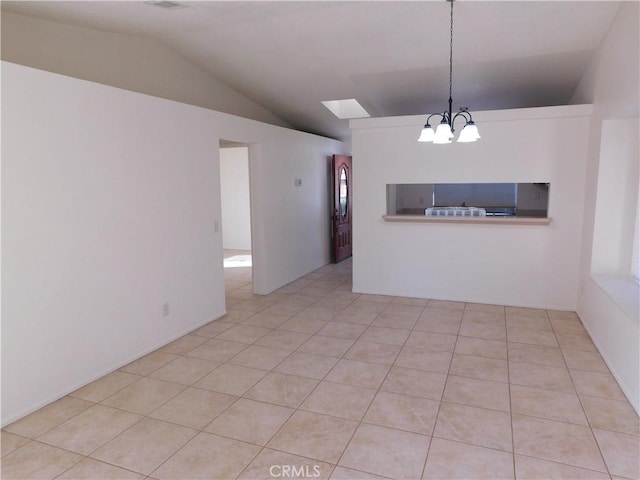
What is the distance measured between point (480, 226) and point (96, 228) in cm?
394

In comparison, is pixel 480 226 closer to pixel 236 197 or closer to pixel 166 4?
pixel 166 4

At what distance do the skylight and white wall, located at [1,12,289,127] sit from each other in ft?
5.56

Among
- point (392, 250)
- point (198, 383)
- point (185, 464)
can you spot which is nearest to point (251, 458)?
point (185, 464)

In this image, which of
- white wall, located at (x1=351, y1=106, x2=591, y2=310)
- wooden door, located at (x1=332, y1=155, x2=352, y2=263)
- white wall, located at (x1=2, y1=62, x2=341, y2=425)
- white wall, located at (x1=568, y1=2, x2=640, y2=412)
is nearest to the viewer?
white wall, located at (x1=2, y1=62, x2=341, y2=425)

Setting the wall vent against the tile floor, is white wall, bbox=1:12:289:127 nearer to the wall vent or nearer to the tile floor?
the wall vent

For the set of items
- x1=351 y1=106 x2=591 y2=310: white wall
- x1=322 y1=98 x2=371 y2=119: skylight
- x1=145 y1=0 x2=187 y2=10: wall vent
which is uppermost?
x1=145 y1=0 x2=187 y2=10: wall vent

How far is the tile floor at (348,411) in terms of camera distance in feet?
7.25

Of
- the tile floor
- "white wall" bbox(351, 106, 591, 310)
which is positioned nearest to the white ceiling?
"white wall" bbox(351, 106, 591, 310)

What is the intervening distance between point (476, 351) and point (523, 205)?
3.13 metres

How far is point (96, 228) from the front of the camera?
10.4 ft

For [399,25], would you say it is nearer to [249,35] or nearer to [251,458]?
[249,35]

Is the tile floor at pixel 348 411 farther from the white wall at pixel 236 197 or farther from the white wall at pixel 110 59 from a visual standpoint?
the white wall at pixel 236 197

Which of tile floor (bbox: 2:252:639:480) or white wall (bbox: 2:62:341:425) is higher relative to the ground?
white wall (bbox: 2:62:341:425)

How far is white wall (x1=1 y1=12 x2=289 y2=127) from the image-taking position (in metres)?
3.36
